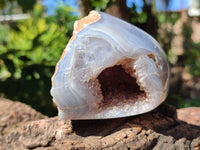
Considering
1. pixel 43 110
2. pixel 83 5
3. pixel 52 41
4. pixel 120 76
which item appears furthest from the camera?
pixel 52 41

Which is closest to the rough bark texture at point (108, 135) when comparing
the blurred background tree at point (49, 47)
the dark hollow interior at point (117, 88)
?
the dark hollow interior at point (117, 88)

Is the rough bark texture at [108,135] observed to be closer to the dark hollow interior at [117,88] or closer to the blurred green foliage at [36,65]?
the dark hollow interior at [117,88]

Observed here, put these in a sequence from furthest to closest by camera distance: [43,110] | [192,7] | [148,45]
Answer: [192,7]
[43,110]
[148,45]

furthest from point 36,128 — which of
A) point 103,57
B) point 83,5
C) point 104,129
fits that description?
point 83,5

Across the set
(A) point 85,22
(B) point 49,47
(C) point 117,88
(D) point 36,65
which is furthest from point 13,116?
(B) point 49,47

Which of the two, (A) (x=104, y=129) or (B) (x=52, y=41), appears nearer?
(A) (x=104, y=129)

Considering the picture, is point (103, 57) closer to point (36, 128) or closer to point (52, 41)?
point (36, 128)
